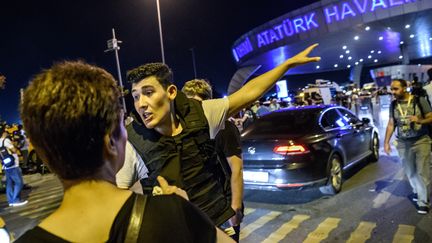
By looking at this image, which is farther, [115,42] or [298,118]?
[115,42]

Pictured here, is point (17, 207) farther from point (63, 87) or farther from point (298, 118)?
point (63, 87)

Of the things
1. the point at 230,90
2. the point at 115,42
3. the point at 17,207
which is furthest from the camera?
the point at 230,90

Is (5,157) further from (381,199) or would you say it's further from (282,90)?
(282,90)

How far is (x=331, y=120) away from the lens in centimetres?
660

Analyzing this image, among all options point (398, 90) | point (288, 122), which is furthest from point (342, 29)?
point (398, 90)

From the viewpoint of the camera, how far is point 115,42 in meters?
16.3

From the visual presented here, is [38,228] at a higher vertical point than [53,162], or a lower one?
lower

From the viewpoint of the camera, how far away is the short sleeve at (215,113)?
2.08 m

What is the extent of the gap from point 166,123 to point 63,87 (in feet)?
3.58

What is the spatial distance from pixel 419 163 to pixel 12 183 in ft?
27.8

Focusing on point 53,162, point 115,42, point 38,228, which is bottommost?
point 38,228

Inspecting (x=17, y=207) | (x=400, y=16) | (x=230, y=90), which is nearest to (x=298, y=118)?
(x=17, y=207)

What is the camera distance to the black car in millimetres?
5488

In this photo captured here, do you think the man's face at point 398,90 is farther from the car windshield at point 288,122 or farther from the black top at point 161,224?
the black top at point 161,224
